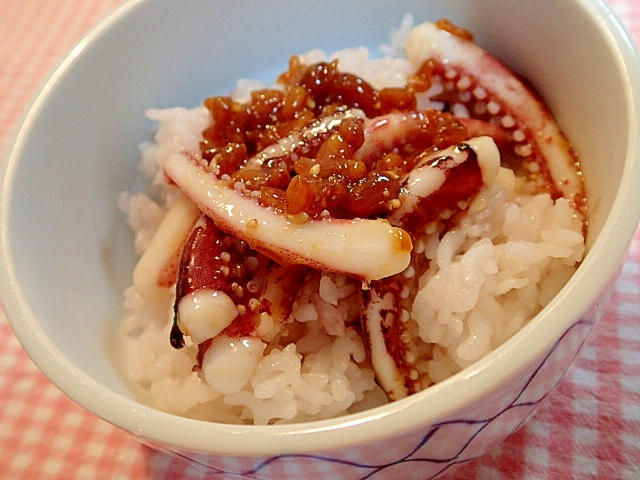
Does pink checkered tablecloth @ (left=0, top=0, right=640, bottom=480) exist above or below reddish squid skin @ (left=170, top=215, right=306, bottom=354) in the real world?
below

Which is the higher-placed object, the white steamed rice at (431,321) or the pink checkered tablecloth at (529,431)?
the white steamed rice at (431,321)

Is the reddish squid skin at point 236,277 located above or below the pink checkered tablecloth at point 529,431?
above

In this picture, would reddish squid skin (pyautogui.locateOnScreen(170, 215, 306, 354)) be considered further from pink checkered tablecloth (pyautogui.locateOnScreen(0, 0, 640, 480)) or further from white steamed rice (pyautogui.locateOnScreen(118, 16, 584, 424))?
pink checkered tablecloth (pyautogui.locateOnScreen(0, 0, 640, 480))

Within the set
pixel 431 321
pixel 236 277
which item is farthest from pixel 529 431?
pixel 236 277

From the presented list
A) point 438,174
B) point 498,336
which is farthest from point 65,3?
point 498,336

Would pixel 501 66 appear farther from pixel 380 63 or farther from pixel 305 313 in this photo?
pixel 305 313

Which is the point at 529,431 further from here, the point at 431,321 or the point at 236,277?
the point at 236,277

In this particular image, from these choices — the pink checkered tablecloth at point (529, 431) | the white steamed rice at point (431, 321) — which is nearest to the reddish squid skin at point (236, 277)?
the white steamed rice at point (431, 321)

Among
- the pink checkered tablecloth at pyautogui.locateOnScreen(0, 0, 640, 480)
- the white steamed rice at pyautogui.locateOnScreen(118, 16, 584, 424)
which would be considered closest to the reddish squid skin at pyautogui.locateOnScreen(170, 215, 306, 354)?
the white steamed rice at pyautogui.locateOnScreen(118, 16, 584, 424)

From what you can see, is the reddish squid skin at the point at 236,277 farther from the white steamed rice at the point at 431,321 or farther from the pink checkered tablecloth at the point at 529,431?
the pink checkered tablecloth at the point at 529,431
